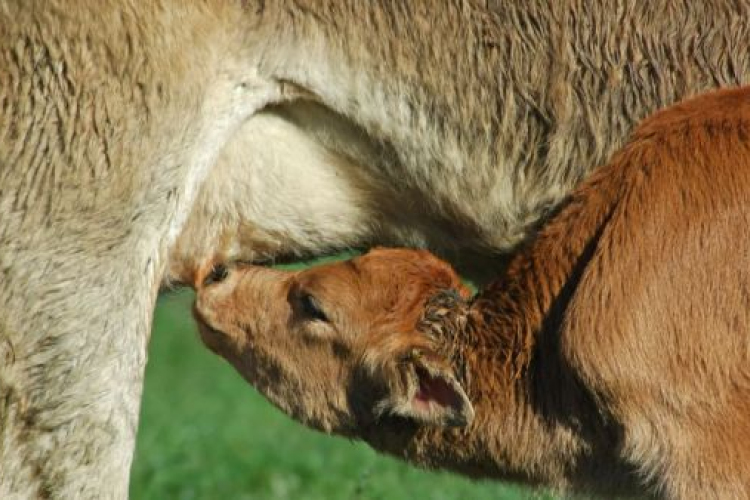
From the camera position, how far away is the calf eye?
257 inches

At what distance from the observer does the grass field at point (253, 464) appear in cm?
885

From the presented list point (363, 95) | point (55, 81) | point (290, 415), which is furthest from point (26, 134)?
point (290, 415)

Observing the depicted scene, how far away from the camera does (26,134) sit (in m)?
5.77

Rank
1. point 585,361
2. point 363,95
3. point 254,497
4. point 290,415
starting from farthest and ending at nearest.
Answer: point 254,497 → point 290,415 → point 363,95 → point 585,361

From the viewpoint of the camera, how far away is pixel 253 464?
10305mm

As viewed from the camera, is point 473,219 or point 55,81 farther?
point 473,219

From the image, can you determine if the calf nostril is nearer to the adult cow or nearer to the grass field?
the adult cow

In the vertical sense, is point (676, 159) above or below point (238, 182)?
above

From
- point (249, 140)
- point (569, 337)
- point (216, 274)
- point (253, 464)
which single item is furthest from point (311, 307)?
point (253, 464)

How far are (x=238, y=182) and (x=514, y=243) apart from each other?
3.22 ft

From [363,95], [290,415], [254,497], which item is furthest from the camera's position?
[254,497]

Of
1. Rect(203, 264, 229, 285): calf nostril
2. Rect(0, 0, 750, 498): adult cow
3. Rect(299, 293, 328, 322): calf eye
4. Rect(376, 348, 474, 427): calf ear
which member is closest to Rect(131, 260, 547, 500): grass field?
Rect(203, 264, 229, 285): calf nostril

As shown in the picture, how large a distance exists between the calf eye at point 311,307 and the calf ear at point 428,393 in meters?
0.46

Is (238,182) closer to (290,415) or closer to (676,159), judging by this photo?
(290,415)
